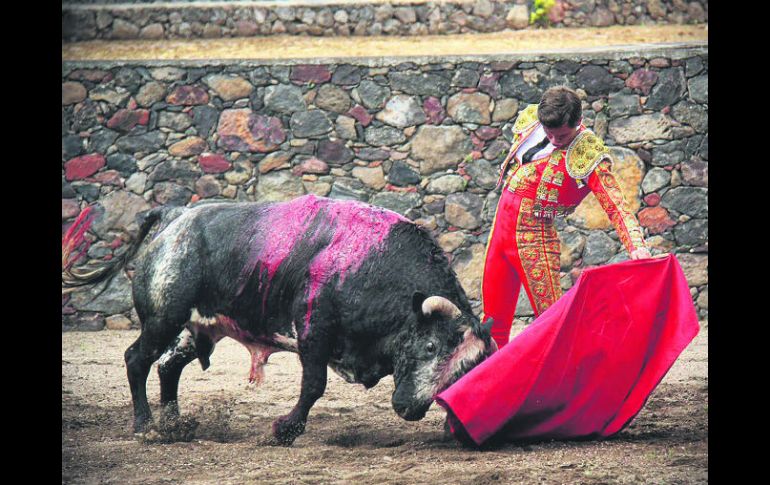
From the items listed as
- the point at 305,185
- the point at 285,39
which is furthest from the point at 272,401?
the point at 285,39

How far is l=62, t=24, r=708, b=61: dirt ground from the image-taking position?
9672 mm

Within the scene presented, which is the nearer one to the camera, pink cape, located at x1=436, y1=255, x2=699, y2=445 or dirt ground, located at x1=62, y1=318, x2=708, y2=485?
dirt ground, located at x1=62, y1=318, x2=708, y2=485

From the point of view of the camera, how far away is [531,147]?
208 inches

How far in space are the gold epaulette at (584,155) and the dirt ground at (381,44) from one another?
4310 mm

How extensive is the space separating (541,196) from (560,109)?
0.49 metres

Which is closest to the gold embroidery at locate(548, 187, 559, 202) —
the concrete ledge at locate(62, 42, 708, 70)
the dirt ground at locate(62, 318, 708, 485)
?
the dirt ground at locate(62, 318, 708, 485)

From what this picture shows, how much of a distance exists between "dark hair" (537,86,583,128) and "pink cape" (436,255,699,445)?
2.44 feet

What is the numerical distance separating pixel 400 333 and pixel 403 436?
2.24ft

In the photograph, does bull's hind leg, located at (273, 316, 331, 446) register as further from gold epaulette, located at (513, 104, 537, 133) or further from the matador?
gold epaulette, located at (513, 104, 537, 133)

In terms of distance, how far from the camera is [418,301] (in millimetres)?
4922

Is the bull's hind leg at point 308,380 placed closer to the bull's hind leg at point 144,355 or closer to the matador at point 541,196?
the bull's hind leg at point 144,355

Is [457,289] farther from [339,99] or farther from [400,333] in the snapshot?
[339,99]

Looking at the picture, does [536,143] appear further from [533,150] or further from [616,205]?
[616,205]

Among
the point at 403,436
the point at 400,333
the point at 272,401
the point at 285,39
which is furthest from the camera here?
the point at 285,39
